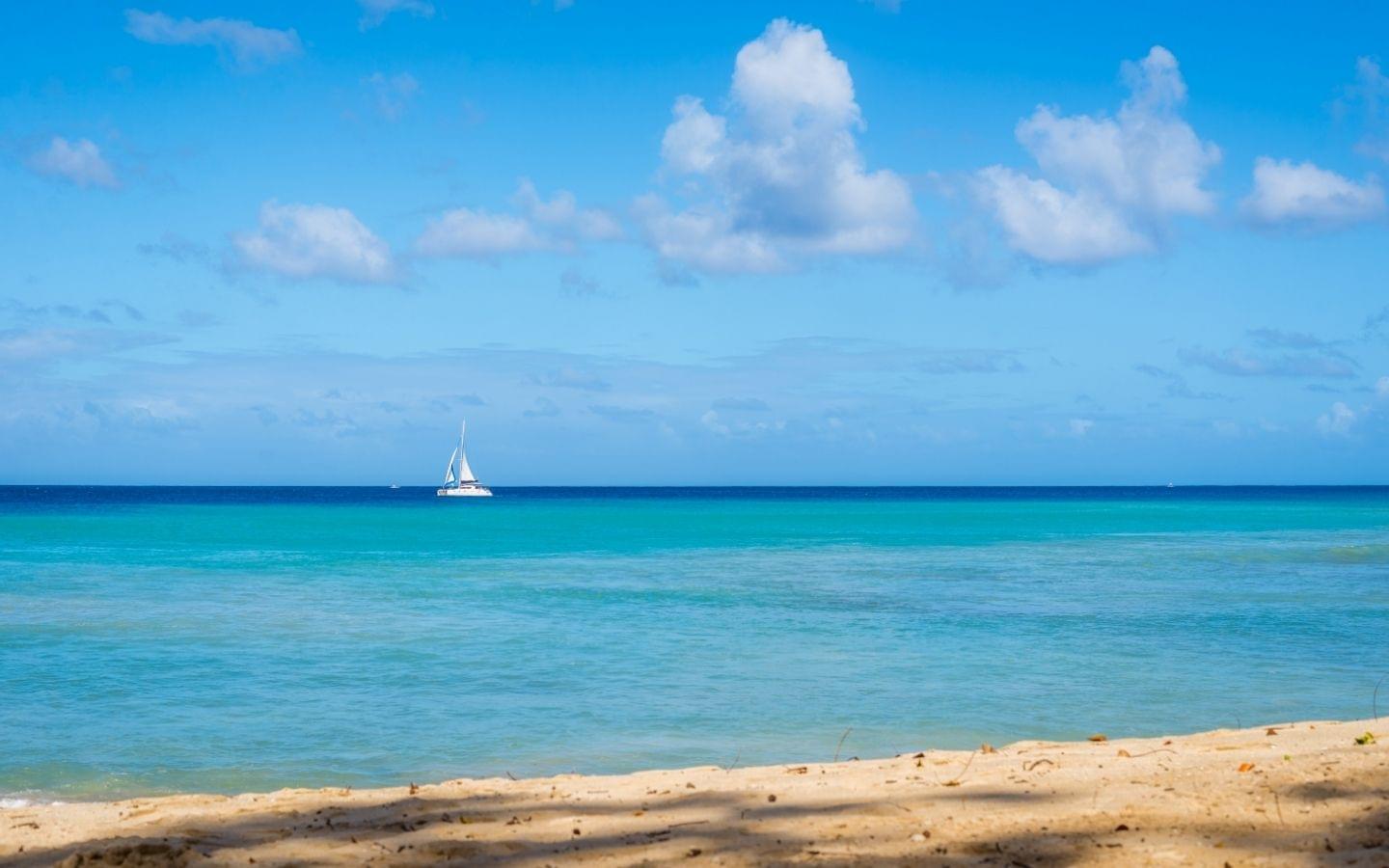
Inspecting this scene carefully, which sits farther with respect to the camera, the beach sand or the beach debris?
the beach debris

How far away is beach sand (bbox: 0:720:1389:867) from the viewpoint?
221 inches

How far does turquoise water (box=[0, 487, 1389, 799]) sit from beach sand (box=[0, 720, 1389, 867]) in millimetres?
2374

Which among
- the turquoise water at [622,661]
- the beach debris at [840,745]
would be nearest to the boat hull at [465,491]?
the turquoise water at [622,661]

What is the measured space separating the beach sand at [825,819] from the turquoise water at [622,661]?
7.79 ft

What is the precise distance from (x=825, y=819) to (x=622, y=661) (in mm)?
9650

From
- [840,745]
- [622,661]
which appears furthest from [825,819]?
[622,661]

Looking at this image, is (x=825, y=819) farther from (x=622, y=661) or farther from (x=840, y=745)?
(x=622, y=661)

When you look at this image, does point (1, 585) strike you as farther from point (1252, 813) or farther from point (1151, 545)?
point (1151, 545)

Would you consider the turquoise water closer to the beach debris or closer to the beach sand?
the beach debris

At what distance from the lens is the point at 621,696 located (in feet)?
43.7

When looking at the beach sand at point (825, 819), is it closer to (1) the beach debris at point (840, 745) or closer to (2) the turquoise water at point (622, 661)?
(1) the beach debris at point (840, 745)

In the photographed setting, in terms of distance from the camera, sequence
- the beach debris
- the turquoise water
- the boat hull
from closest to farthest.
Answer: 1. the beach debris
2. the turquoise water
3. the boat hull

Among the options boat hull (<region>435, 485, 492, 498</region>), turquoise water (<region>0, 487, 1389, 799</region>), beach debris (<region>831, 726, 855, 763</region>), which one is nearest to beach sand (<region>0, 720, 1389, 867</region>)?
beach debris (<region>831, 726, 855, 763</region>)


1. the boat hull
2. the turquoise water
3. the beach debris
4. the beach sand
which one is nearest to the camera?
the beach sand
